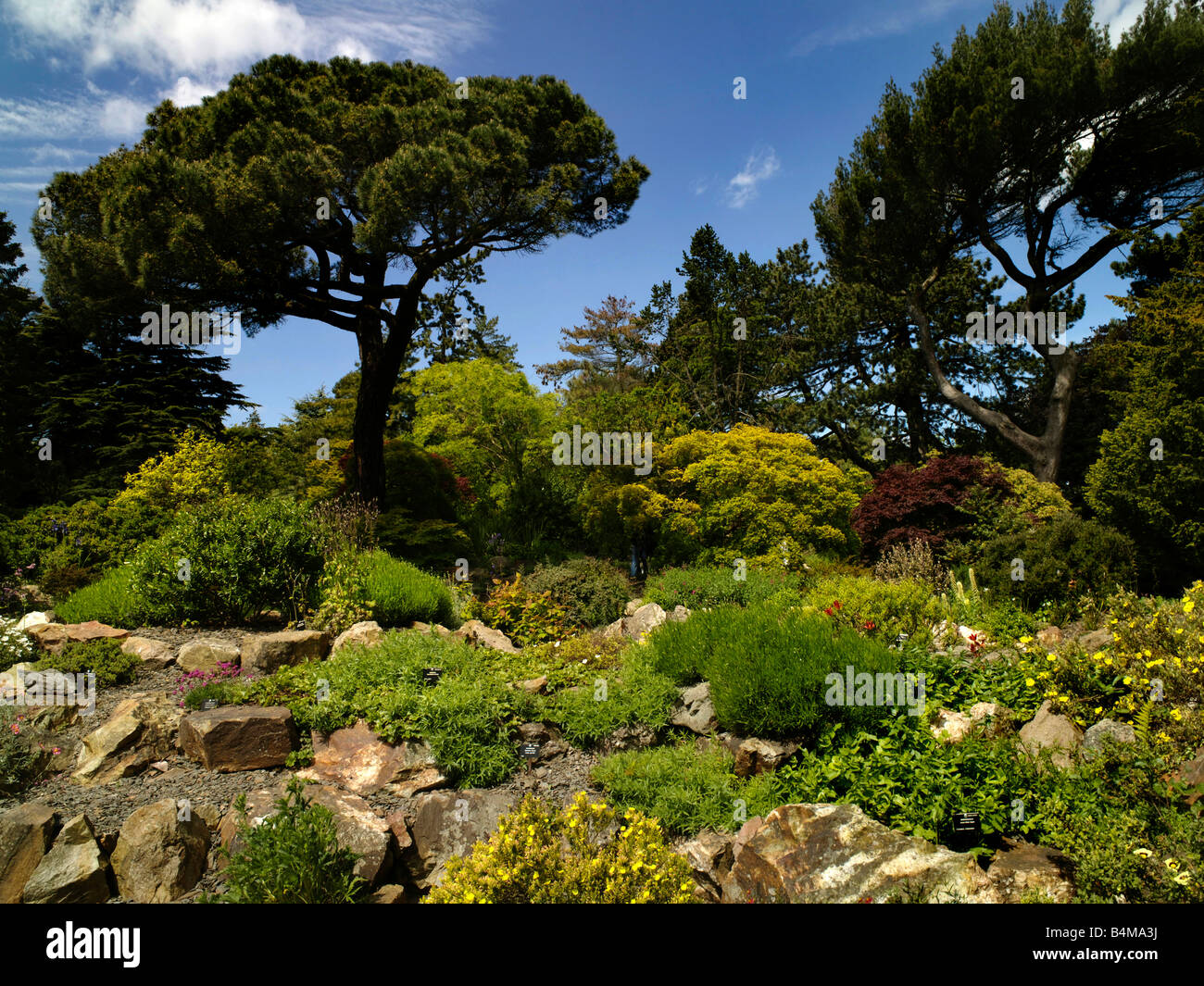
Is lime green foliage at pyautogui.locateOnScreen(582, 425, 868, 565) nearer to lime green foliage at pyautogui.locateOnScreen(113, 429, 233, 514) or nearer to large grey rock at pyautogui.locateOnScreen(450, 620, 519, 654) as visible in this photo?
large grey rock at pyautogui.locateOnScreen(450, 620, 519, 654)

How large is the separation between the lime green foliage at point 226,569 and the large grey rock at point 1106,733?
26.4 ft

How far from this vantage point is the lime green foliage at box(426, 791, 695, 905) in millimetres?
3688

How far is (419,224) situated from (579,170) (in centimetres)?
377

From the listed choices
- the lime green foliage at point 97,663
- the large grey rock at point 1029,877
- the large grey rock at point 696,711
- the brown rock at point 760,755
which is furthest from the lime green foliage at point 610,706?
the lime green foliage at point 97,663

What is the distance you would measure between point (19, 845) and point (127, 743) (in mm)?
1197

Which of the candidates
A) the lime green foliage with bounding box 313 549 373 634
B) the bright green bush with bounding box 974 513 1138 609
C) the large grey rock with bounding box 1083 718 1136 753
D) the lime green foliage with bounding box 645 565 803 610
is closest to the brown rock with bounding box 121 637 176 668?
the lime green foliage with bounding box 313 549 373 634

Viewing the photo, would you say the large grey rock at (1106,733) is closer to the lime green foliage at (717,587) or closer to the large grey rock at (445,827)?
the large grey rock at (445,827)

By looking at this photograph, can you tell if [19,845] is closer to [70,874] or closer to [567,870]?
[70,874]

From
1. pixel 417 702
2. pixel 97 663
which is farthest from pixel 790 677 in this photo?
pixel 97 663

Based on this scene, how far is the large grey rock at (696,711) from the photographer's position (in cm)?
630

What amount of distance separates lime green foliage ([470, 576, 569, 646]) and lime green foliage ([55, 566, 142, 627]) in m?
4.21

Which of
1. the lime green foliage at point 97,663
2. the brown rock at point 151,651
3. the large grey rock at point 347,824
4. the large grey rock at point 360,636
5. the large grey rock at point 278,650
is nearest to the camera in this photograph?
the large grey rock at point 347,824
